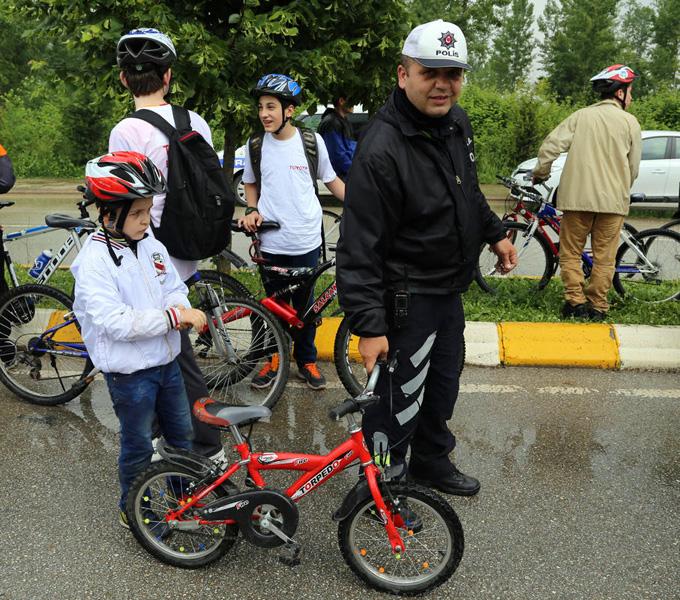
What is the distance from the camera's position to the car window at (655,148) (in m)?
13.1

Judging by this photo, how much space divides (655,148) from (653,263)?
799 cm

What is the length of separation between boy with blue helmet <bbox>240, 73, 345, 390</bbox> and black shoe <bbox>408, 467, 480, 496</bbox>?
1.31 m

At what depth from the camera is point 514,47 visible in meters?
61.4

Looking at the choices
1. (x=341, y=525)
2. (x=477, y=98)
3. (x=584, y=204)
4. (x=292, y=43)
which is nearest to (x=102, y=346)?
(x=341, y=525)

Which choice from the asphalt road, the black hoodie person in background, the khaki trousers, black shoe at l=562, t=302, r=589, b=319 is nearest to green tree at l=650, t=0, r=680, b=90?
the khaki trousers

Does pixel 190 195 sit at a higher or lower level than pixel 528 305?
higher

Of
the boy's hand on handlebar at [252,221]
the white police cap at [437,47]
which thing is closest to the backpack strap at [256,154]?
the boy's hand on handlebar at [252,221]

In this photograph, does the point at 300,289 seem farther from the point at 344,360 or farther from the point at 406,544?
the point at 406,544

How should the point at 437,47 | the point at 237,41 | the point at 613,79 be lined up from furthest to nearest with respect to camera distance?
the point at 613,79 < the point at 237,41 < the point at 437,47

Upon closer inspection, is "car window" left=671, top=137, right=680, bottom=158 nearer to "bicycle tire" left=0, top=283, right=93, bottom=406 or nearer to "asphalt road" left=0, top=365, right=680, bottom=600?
"asphalt road" left=0, top=365, right=680, bottom=600

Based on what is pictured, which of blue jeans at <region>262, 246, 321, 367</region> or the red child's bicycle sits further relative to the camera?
blue jeans at <region>262, 246, 321, 367</region>

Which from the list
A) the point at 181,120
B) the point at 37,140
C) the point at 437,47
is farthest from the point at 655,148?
the point at 37,140

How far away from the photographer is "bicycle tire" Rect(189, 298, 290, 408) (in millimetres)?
4270

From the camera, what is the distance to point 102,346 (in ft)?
9.14
